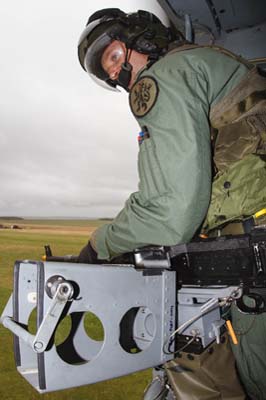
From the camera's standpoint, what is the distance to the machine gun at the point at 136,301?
0.87 meters

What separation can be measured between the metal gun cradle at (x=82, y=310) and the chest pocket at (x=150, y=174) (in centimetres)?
25

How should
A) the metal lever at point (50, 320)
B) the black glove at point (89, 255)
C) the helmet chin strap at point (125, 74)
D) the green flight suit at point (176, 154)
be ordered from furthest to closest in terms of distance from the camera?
the helmet chin strap at point (125, 74) < the black glove at point (89, 255) < the green flight suit at point (176, 154) < the metal lever at point (50, 320)

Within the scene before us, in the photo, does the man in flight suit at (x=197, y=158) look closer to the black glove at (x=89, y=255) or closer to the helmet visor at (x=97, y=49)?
the black glove at (x=89, y=255)

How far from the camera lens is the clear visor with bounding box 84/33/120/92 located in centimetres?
142

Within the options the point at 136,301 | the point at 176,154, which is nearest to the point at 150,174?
the point at 176,154

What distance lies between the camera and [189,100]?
97 cm

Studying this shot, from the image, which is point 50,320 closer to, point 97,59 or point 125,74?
point 125,74

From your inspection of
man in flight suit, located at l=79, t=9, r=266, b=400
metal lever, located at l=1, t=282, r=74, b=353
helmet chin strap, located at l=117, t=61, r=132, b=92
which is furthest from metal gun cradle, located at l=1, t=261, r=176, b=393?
helmet chin strap, located at l=117, t=61, r=132, b=92

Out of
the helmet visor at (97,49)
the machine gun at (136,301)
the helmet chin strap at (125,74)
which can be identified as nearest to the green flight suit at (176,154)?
the machine gun at (136,301)

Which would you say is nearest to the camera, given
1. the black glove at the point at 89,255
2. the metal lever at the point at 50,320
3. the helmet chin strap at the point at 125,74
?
the metal lever at the point at 50,320

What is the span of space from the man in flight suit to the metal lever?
300 millimetres

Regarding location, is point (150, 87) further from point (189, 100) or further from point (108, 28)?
point (108, 28)

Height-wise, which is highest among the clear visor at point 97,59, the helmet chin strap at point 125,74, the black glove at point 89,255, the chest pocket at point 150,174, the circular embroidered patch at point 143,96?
the clear visor at point 97,59

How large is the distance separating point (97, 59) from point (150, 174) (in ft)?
2.62
